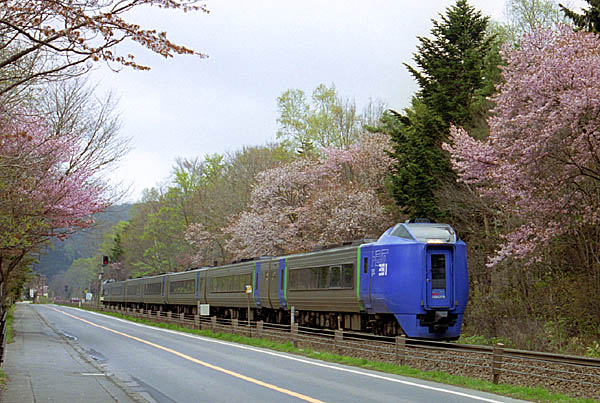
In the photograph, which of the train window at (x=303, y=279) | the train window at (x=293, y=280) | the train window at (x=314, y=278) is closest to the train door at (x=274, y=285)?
the train window at (x=293, y=280)

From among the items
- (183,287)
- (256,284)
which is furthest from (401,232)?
(183,287)

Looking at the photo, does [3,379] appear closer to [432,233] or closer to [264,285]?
[432,233]

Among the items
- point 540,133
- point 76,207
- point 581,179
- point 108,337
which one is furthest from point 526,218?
point 108,337

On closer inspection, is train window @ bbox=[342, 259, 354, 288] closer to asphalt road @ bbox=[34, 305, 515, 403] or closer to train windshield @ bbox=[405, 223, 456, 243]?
train windshield @ bbox=[405, 223, 456, 243]

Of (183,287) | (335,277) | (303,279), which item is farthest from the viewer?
(183,287)

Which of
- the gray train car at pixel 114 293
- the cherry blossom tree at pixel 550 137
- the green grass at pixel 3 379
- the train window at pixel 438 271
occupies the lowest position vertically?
the green grass at pixel 3 379

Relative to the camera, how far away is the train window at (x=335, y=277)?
23.0m

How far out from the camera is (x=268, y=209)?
147 ft

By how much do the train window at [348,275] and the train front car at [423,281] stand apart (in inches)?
63.9

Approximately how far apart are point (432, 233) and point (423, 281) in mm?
1552

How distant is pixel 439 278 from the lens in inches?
778

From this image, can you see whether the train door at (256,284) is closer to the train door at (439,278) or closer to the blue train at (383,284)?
the blue train at (383,284)

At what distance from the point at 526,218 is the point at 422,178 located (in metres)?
7.28

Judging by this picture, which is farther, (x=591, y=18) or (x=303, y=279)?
(x=303, y=279)
